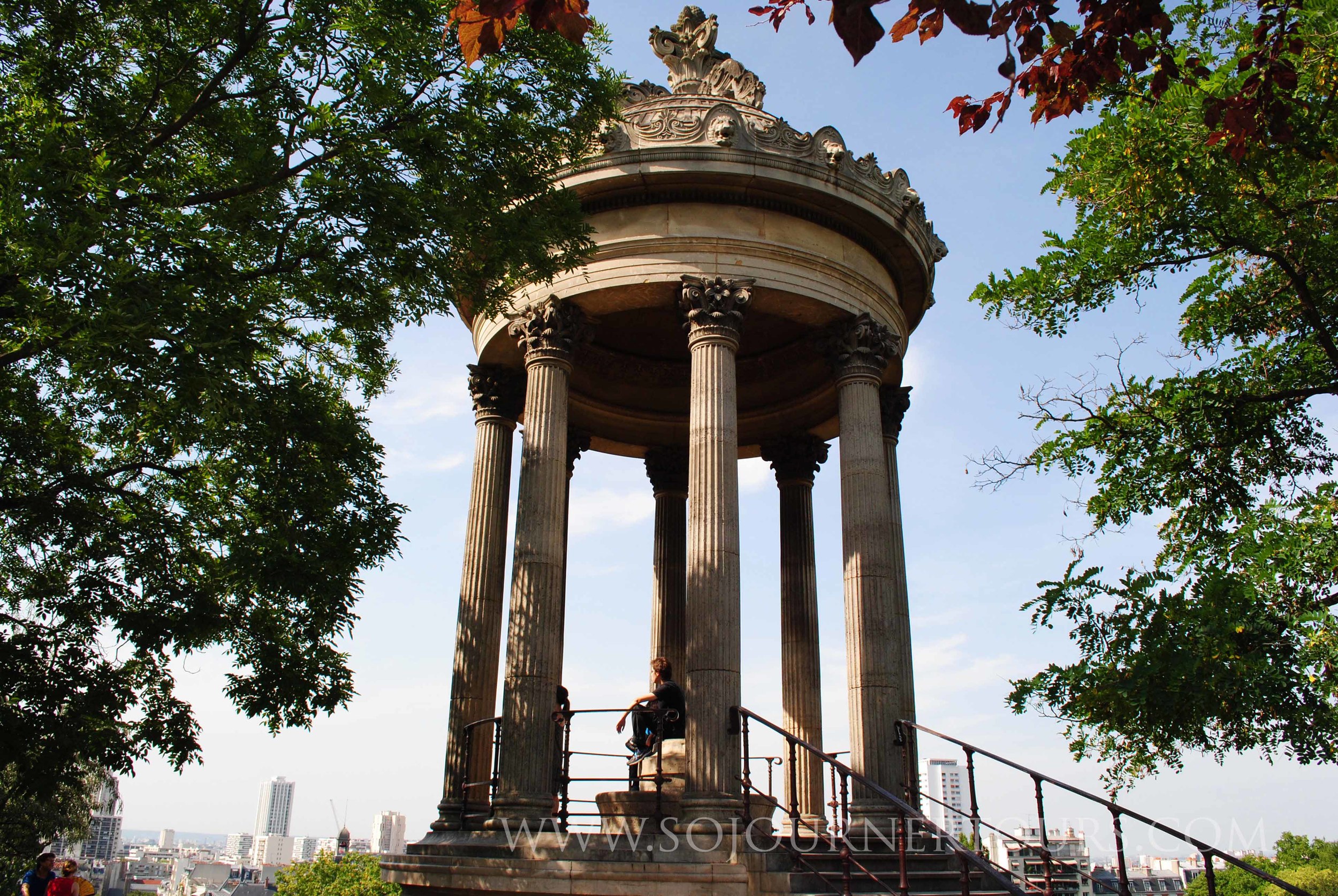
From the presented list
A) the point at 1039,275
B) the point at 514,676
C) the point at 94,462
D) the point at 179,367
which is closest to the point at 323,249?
the point at 179,367

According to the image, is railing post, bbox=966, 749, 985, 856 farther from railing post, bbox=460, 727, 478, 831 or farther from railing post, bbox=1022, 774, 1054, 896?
railing post, bbox=460, 727, 478, 831

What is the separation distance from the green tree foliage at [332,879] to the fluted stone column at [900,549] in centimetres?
6915

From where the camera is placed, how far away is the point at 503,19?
5.70m

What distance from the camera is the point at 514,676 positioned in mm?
17062

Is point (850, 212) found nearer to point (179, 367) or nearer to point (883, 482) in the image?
point (883, 482)

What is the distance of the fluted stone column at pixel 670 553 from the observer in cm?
2483

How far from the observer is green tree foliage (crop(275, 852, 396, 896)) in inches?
3194

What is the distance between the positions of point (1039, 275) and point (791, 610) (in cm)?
1035

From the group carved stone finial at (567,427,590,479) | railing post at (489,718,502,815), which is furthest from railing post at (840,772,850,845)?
carved stone finial at (567,427,590,479)

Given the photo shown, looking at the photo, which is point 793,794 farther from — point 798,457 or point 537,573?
point 798,457

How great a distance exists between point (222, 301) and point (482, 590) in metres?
9.31

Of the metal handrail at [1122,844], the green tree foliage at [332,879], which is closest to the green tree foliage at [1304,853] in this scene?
the green tree foliage at [332,879]

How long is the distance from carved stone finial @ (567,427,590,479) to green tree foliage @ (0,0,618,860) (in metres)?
9.97

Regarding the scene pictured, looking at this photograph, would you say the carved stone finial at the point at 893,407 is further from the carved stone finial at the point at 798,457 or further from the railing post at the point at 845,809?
the railing post at the point at 845,809
